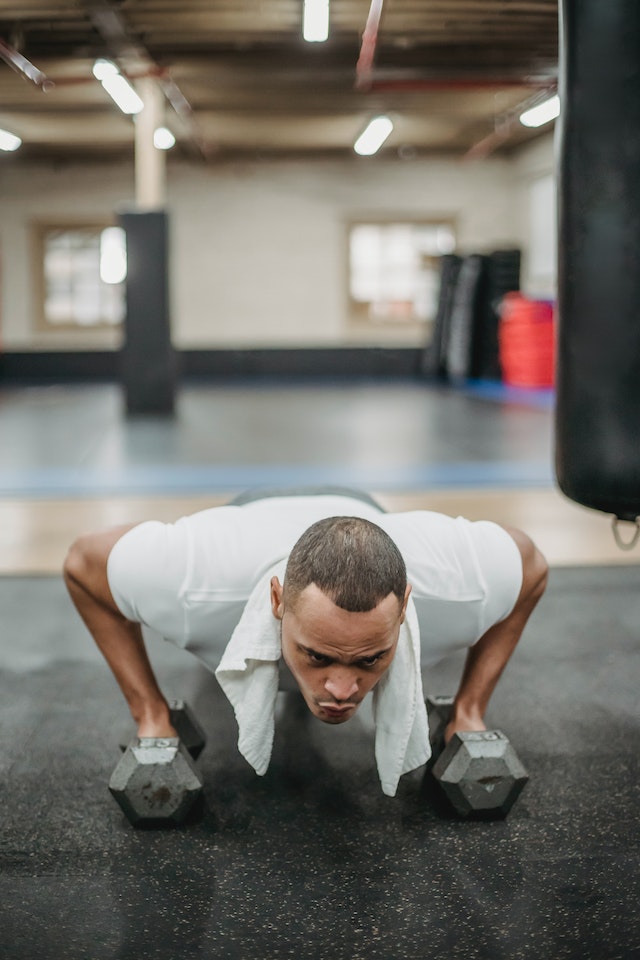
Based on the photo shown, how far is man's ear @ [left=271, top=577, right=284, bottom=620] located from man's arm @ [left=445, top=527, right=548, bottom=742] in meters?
0.55

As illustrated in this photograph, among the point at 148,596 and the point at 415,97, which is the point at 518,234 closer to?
the point at 415,97

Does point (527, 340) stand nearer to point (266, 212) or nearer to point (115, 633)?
point (266, 212)

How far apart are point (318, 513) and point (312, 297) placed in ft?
44.8

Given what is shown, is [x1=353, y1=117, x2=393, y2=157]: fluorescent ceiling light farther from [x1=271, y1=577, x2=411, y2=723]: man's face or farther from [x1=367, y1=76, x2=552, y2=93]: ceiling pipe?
[x1=271, y1=577, x2=411, y2=723]: man's face

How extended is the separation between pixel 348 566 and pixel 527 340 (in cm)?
1095

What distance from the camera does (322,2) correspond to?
6.73 meters

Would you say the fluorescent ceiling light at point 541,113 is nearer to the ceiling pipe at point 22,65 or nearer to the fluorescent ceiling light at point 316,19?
the fluorescent ceiling light at point 316,19

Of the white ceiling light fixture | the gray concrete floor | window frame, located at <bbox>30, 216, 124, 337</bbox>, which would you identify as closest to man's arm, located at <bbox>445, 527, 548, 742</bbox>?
the gray concrete floor

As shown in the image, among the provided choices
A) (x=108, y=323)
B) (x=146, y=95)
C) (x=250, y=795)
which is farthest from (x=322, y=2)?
(x=108, y=323)

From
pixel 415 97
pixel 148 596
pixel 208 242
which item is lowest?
pixel 148 596

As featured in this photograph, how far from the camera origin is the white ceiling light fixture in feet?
27.2

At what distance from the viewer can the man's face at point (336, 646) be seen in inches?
57.7

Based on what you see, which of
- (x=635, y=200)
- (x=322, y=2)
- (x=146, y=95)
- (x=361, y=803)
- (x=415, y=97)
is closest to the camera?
→ (x=635, y=200)

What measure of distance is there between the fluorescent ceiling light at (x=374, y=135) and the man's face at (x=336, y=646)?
10.7 m
